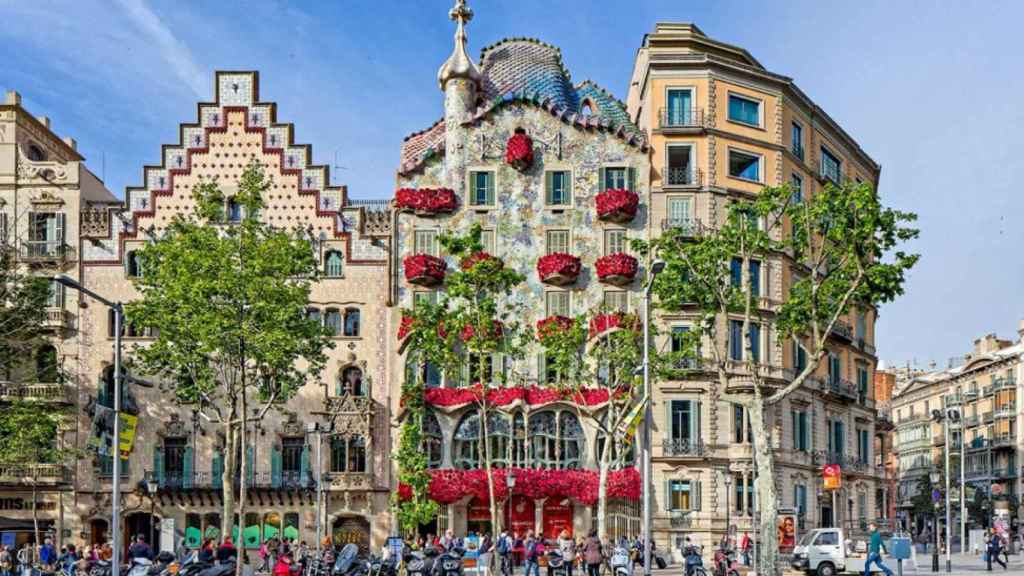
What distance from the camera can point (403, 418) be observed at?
197 feet

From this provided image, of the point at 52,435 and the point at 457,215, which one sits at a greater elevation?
the point at 457,215

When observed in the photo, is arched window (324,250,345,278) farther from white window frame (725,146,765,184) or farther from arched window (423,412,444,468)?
white window frame (725,146,765,184)

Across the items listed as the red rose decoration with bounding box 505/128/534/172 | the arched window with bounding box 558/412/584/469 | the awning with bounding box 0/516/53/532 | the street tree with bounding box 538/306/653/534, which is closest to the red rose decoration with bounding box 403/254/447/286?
the street tree with bounding box 538/306/653/534

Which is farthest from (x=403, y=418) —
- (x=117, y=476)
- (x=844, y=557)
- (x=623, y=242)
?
(x=117, y=476)

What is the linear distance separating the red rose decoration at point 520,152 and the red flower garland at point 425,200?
11.2 ft

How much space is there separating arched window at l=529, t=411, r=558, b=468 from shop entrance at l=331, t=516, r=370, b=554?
28.2 ft

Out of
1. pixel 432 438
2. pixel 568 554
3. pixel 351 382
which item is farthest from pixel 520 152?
pixel 568 554

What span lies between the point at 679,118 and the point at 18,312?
31.8 meters

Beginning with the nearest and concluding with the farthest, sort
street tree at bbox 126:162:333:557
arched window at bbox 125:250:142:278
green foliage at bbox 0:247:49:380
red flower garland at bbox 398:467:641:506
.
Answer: street tree at bbox 126:162:333:557, green foliage at bbox 0:247:49:380, red flower garland at bbox 398:467:641:506, arched window at bbox 125:250:142:278

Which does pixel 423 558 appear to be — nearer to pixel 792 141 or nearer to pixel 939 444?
pixel 792 141

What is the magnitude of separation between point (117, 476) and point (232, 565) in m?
5.28

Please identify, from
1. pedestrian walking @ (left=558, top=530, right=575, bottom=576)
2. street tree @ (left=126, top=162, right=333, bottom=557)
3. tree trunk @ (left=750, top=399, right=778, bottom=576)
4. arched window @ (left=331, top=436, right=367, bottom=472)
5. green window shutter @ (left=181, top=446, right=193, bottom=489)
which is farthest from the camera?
arched window @ (left=331, top=436, right=367, bottom=472)

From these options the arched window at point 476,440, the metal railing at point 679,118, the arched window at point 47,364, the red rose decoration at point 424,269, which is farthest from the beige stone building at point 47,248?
the metal railing at point 679,118

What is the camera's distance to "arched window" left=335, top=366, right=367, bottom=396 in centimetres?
6112
